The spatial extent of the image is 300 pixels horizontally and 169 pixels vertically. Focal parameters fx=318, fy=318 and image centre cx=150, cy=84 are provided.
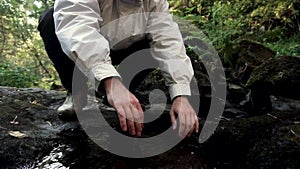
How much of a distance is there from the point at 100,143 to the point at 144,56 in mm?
790

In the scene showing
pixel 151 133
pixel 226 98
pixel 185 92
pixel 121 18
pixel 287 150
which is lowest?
pixel 226 98

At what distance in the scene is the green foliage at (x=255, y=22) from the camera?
4.65m

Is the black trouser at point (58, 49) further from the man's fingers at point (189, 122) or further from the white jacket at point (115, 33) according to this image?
the man's fingers at point (189, 122)

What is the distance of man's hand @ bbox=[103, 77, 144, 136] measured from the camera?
147cm

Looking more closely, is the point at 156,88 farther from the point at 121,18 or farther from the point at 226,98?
the point at 121,18

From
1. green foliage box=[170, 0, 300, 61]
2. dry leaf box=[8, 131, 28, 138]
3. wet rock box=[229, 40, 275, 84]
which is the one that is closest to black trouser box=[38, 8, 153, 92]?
dry leaf box=[8, 131, 28, 138]

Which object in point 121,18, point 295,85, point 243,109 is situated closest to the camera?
point 121,18

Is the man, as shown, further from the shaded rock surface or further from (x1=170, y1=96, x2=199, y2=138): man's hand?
the shaded rock surface

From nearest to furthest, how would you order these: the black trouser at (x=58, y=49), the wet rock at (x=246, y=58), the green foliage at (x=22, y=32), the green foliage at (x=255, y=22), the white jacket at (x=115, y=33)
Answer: the white jacket at (x=115, y=33), the black trouser at (x=58, y=49), the wet rock at (x=246, y=58), the green foliage at (x=255, y=22), the green foliage at (x=22, y=32)

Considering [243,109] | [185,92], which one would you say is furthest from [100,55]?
[243,109]

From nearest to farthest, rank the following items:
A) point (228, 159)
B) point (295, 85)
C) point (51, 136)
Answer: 1. point (228, 159)
2. point (51, 136)
3. point (295, 85)

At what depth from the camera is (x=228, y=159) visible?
77.8 inches

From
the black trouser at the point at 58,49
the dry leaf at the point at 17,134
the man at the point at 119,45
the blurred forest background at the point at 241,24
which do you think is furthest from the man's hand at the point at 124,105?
the blurred forest background at the point at 241,24

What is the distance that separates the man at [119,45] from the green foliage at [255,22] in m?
2.30
